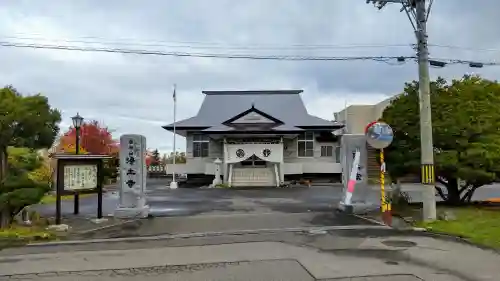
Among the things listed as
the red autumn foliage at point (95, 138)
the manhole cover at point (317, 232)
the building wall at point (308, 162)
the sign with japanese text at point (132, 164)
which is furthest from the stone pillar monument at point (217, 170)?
the manhole cover at point (317, 232)

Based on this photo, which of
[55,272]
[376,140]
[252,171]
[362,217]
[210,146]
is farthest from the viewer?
[210,146]

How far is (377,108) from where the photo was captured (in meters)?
43.0

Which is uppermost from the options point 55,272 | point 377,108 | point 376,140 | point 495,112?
point 377,108

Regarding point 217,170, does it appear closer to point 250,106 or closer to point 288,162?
point 288,162

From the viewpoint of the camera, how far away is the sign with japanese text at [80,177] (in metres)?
11.3

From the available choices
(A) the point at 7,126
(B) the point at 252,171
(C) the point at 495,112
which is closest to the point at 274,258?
(A) the point at 7,126

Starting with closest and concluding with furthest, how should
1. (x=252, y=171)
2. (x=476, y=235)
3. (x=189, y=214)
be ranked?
(x=476, y=235) < (x=189, y=214) < (x=252, y=171)

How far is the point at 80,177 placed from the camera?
1173 cm

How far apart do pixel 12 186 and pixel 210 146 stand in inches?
865

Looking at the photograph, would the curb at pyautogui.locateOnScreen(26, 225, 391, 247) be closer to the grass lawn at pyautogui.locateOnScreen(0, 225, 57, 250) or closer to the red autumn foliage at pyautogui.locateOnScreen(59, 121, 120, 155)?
the grass lawn at pyautogui.locateOnScreen(0, 225, 57, 250)

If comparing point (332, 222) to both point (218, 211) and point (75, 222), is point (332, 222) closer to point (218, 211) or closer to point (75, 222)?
point (218, 211)

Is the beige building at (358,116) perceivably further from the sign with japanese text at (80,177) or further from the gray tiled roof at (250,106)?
the sign with japanese text at (80,177)

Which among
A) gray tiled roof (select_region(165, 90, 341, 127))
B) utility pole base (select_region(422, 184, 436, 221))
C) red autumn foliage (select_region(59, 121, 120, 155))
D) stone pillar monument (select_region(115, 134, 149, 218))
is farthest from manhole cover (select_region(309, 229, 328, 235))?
red autumn foliage (select_region(59, 121, 120, 155))

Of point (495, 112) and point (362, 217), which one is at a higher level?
point (495, 112)
